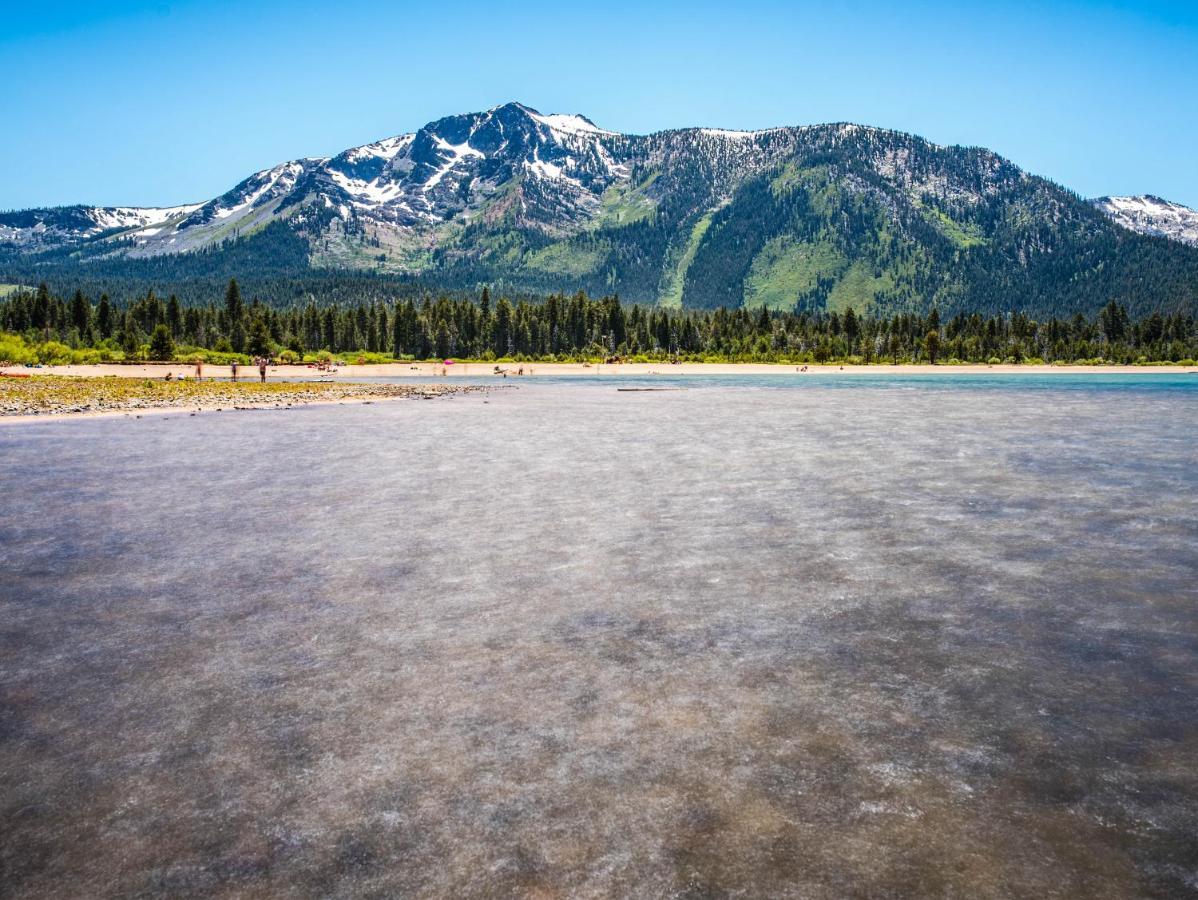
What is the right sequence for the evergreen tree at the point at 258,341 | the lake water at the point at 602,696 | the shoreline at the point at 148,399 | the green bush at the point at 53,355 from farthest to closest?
the evergreen tree at the point at 258,341 → the green bush at the point at 53,355 → the shoreline at the point at 148,399 → the lake water at the point at 602,696

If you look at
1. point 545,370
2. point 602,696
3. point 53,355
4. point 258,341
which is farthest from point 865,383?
point 53,355

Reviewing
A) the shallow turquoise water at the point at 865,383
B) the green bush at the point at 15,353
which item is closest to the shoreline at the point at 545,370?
the green bush at the point at 15,353

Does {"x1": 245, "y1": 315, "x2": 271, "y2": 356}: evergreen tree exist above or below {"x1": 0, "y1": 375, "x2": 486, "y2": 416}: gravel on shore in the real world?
above

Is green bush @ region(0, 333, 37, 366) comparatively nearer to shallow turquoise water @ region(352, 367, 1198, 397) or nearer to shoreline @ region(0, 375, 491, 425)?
shoreline @ region(0, 375, 491, 425)

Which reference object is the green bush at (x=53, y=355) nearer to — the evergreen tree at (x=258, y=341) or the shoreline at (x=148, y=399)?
the evergreen tree at (x=258, y=341)

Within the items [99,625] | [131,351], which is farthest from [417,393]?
[131,351]

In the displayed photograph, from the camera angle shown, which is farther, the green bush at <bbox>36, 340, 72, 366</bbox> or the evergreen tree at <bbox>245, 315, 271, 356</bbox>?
the evergreen tree at <bbox>245, 315, 271, 356</bbox>

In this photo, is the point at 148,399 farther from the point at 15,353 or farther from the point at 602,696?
the point at 15,353

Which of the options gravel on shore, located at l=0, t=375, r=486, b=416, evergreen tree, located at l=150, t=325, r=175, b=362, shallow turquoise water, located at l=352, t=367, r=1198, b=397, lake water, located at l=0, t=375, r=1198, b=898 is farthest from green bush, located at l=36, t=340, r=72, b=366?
lake water, located at l=0, t=375, r=1198, b=898

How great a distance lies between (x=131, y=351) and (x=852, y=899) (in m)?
154

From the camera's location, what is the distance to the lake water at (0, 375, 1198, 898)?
17.2 feet

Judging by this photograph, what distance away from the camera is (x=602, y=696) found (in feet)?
25.5

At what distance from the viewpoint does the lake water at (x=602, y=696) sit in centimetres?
523

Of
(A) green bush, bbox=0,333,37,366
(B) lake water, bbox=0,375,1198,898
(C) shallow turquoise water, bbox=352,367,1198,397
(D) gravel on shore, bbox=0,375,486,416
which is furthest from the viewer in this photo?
(A) green bush, bbox=0,333,37,366
